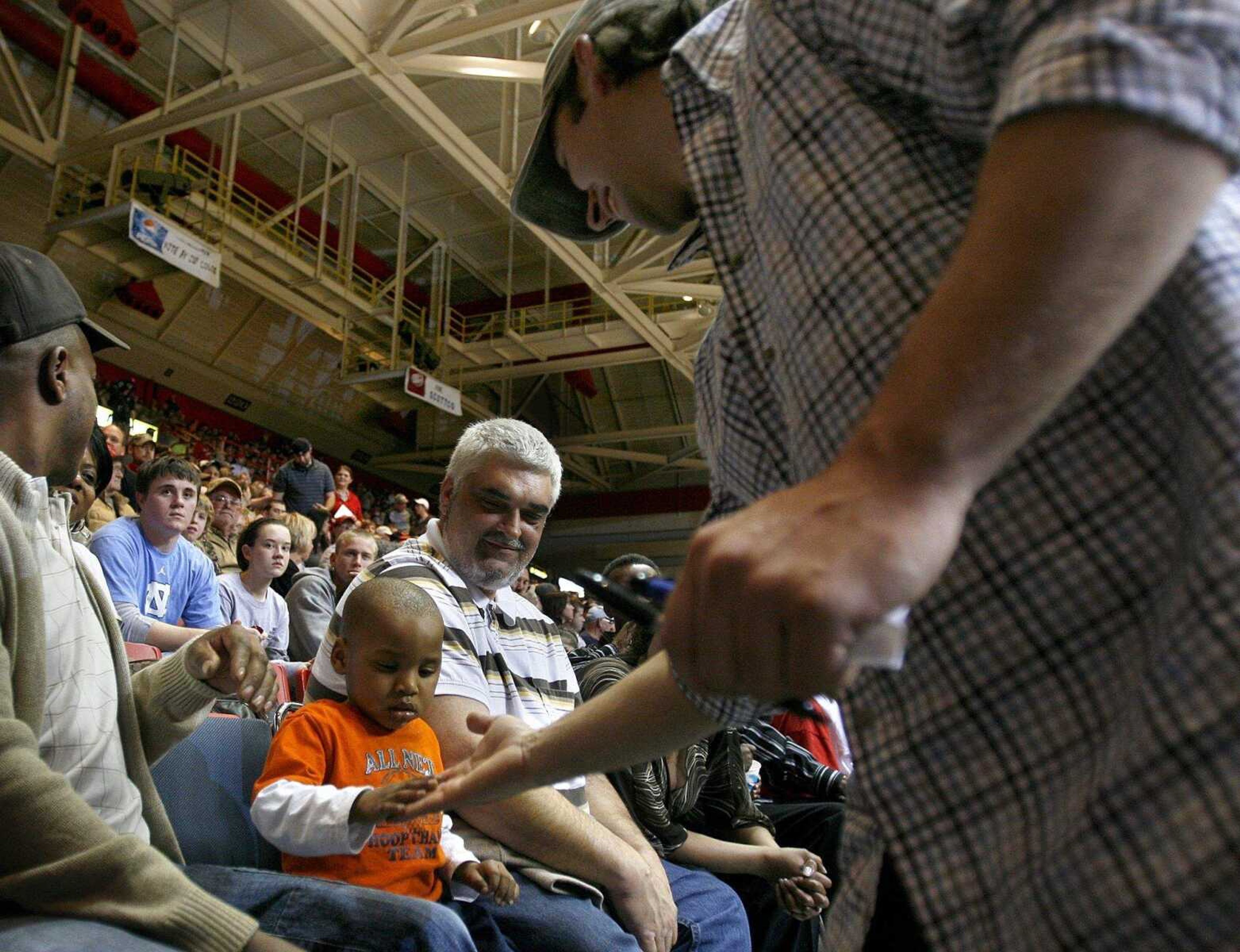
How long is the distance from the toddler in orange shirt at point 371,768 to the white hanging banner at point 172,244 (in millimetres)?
8266

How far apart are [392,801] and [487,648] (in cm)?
102

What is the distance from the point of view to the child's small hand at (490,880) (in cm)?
185

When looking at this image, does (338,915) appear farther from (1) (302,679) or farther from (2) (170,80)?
(2) (170,80)

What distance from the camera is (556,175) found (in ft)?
4.61

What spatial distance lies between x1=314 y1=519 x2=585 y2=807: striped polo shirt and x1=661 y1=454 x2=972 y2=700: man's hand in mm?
1619

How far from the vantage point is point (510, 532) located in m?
2.52

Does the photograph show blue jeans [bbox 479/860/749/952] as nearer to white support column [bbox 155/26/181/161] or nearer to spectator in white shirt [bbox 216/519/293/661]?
spectator in white shirt [bbox 216/519/293/661]

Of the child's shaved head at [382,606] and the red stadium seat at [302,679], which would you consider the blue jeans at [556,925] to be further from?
the red stadium seat at [302,679]

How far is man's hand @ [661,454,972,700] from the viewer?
1.79 ft

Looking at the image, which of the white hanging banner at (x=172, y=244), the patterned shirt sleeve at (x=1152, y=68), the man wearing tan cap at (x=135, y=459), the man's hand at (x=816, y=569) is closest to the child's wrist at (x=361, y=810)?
the man's hand at (x=816, y=569)

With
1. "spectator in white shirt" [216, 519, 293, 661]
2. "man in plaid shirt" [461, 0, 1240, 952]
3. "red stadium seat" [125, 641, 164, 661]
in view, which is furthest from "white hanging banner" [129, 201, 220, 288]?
"man in plaid shirt" [461, 0, 1240, 952]

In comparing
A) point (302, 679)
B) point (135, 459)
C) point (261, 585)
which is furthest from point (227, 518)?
point (302, 679)

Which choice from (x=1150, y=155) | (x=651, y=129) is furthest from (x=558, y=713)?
(x=1150, y=155)

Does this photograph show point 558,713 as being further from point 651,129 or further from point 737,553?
point 737,553
